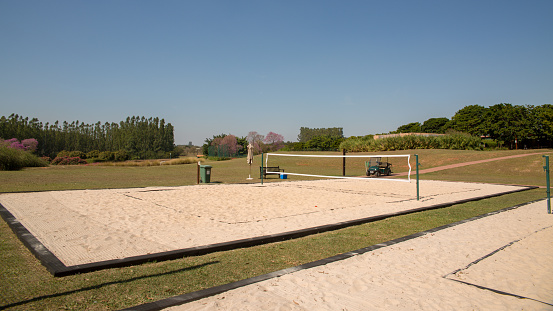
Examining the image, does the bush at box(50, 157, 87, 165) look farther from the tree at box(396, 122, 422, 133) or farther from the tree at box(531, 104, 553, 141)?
the tree at box(396, 122, 422, 133)

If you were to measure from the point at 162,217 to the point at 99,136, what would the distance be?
78395 mm

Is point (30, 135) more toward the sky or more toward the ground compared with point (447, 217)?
more toward the sky

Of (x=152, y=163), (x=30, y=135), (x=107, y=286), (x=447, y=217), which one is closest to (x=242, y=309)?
(x=107, y=286)

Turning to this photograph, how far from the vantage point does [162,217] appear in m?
7.42

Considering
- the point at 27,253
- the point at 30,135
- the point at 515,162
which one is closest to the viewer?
the point at 27,253

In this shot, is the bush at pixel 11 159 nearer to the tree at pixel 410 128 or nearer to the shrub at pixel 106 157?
the shrub at pixel 106 157

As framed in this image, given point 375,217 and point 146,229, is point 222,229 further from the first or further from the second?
point 375,217

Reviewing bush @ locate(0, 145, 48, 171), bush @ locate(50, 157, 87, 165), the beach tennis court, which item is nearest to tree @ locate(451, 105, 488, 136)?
bush @ locate(50, 157, 87, 165)

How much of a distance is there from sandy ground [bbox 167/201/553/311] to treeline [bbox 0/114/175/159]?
68.5 metres

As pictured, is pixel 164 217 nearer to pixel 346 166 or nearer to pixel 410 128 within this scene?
pixel 346 166

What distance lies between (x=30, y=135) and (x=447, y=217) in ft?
229

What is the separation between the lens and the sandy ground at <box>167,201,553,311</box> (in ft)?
10.4

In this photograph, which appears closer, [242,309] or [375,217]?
[242,309]

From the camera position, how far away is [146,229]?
6234 millimetres
